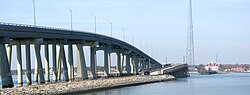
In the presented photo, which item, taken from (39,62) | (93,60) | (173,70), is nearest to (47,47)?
(39,62)

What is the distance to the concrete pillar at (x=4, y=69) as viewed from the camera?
67.8 m

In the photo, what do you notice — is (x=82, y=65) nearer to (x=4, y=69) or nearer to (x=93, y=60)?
(x=93, y=60)

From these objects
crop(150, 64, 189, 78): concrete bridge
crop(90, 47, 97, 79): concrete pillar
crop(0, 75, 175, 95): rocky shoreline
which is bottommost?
crop(0, 75, 175, 95): rocky shoreline

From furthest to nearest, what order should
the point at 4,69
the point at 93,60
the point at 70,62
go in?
the point at 93,60 → the point at 70,62 → the point at 4,69

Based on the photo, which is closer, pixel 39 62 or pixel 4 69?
pixel 4 69

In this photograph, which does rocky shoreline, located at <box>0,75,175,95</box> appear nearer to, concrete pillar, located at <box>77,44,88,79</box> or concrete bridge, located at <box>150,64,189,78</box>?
concrete pillar, located at <box>77,44,88,79</box>

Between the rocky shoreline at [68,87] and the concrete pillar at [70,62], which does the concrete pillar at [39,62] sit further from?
the concrete pillar at [70,62]

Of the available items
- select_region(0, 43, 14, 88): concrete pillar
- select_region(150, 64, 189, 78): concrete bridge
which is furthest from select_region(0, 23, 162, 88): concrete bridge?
select_region(150, 64, 189, 78): concrete bridge

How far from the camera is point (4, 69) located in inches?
2685

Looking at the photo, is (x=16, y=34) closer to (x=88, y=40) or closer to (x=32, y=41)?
(x=32, y=41)

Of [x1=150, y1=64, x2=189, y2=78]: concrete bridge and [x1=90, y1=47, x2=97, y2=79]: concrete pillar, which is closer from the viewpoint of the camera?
[x1=90, y1=47, x2=97, y2=79]: concrete pillar

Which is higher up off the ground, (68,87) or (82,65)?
(82,65)

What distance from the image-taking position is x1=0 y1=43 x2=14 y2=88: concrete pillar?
67750 millimetres

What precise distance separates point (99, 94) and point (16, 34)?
1396 centimetres
